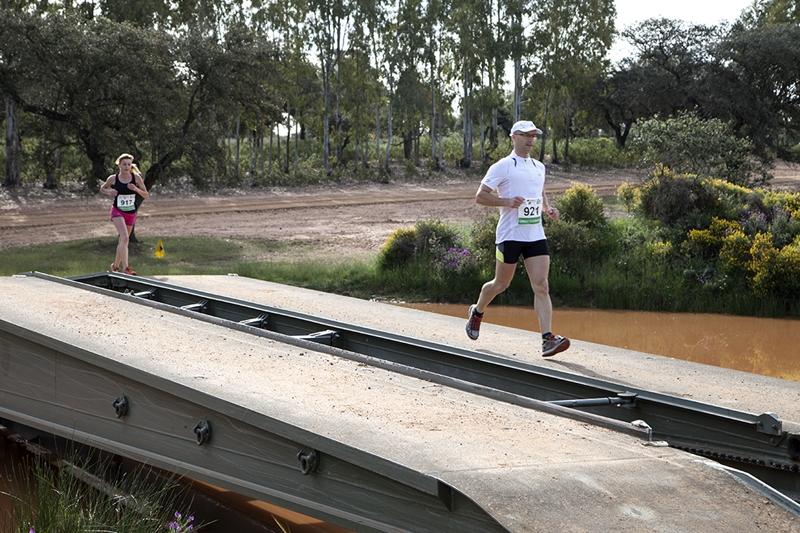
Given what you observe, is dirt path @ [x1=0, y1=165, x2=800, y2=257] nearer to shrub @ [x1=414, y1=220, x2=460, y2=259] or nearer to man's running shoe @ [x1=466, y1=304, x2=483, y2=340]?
shrub @ [x1=414, y1=220, x2=460, y2=259]

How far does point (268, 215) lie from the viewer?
28766 millimetres

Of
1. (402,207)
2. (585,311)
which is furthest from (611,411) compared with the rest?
(402,207)

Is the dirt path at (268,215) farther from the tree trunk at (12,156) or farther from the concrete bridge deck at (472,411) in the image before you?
the concrete bridge deck at (472,411)

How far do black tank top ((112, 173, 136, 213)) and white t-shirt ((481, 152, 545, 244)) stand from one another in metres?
6.95

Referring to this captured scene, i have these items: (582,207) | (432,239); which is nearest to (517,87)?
(582,207)

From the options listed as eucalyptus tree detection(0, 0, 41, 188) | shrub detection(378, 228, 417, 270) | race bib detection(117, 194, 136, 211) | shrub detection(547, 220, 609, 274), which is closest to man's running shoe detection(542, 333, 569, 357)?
race bib detection(117, 194, 136, 211)

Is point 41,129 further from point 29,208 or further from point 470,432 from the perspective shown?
point 470,432

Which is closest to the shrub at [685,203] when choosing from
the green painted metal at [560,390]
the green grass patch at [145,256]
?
the green grass patch at [145,256]

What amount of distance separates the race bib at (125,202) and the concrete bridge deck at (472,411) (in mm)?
4685

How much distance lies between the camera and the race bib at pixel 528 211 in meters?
8.27

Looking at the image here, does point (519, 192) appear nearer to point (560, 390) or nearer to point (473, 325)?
point (473, 325)

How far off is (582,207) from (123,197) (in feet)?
26.8

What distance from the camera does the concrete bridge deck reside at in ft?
14.5

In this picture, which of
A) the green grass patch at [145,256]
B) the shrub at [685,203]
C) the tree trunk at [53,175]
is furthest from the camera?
the tree trunk at [53,175]
